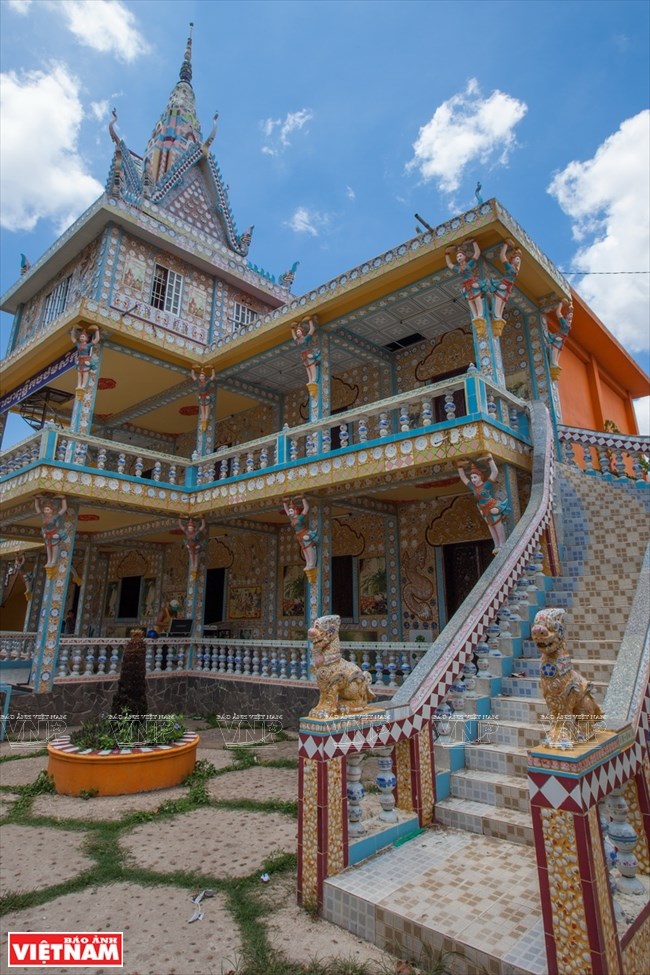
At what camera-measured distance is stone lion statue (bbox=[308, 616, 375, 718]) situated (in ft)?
13.0

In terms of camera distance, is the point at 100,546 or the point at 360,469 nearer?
the point at 360,469

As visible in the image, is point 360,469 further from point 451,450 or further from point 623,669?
point 623,669

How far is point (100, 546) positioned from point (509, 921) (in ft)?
53.7

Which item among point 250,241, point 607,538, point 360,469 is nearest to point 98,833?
point 360,469

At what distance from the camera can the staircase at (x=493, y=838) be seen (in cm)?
280

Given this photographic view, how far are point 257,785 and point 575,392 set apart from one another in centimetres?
1003

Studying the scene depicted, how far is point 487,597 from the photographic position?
5.83 m

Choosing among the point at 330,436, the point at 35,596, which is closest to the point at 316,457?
the point at 330,436

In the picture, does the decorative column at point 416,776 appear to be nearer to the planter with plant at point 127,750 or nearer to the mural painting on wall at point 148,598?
the planter with plant at point 127,750

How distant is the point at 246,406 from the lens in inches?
612

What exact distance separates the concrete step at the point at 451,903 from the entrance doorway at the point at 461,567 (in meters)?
7.35

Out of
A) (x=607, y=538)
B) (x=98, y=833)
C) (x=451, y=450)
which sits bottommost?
(x=98, y=833)

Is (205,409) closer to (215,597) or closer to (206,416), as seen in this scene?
(206,416)

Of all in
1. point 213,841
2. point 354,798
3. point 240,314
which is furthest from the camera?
point 240,314
